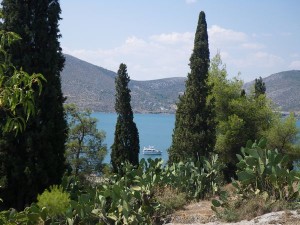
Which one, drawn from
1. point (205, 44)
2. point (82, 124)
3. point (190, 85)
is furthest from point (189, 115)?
point (82, 124)

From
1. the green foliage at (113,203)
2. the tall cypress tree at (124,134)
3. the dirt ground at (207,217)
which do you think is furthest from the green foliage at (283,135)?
the dirt ground at (207,217)

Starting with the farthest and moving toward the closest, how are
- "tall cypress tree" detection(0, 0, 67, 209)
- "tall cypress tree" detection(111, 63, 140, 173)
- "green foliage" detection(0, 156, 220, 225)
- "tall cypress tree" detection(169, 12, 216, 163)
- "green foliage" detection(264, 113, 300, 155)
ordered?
"green foliage" detection(264, 113, 300, 155)
"tall cypress tree" detection(111, 63, 140, 173)
"tall cypress tree" detection(169, 12, 216, 163)
"tall cypress tree" detection(0, 0, 67, 209)
"green foliage" detection(0, 156, 220, 225)

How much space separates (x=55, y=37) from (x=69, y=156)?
17.5 m

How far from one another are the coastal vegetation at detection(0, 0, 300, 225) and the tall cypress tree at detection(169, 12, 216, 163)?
0.21 ft

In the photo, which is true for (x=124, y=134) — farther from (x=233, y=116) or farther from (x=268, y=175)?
(x=268, y=175)

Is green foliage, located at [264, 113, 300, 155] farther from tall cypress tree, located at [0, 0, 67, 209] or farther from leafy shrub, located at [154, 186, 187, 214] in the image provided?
tall cypress tree, located at [0, 0, 67, 209]

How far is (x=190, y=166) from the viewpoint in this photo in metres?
12.0

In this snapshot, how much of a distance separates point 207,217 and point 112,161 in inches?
722

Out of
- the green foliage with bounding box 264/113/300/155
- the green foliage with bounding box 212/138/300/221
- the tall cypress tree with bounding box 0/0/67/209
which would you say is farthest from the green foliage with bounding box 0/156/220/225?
the green foliage with bounding box 264/113/300/155

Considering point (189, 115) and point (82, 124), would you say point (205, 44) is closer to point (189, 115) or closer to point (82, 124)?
point (189, 115)

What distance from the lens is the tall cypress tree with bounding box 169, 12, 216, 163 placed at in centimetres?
2322

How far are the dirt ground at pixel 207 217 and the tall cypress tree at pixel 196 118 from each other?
41.6 feet

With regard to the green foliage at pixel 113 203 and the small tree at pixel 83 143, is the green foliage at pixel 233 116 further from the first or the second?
the green foliage at pixel 113 203

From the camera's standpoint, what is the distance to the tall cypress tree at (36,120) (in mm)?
12211
